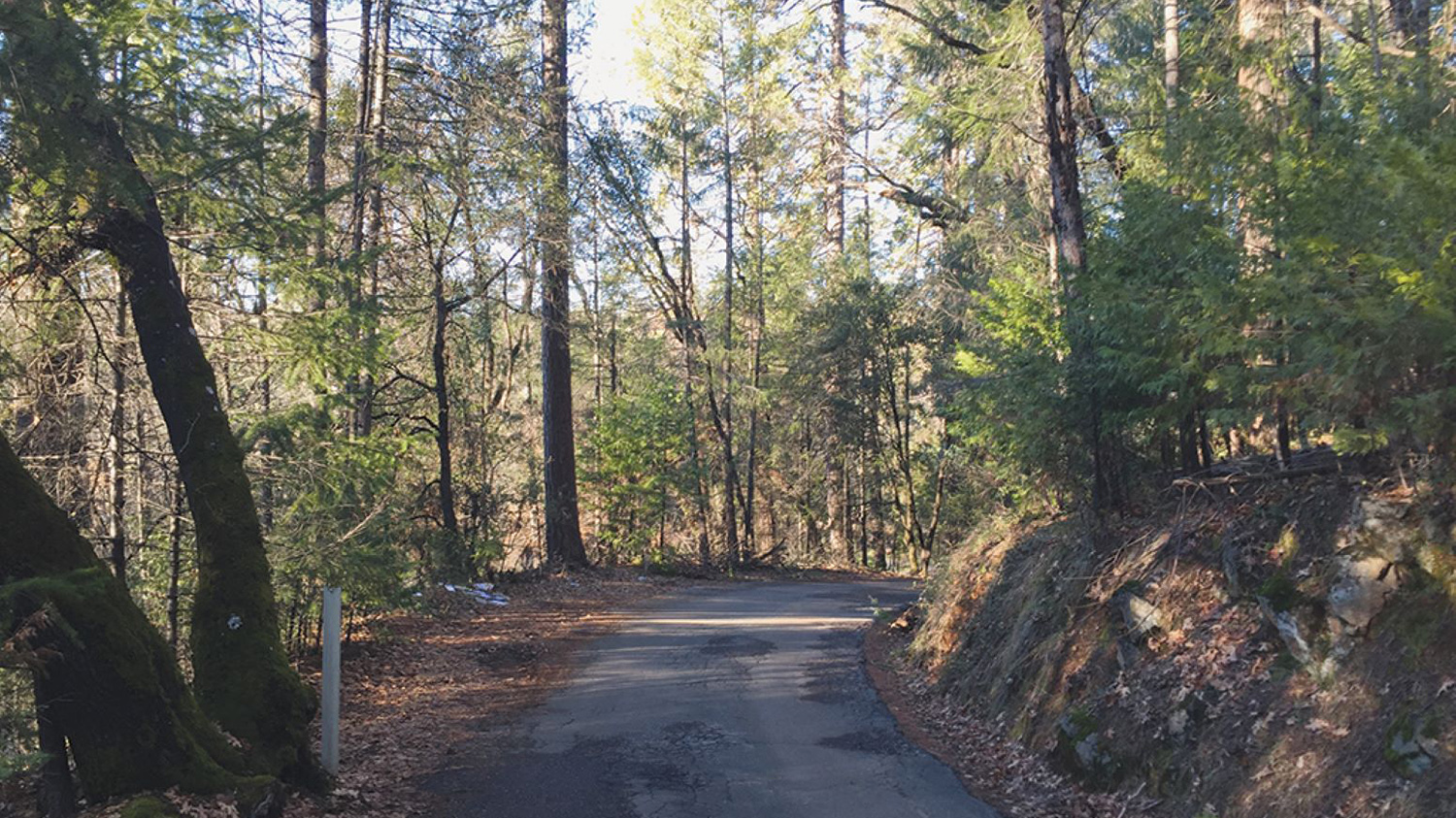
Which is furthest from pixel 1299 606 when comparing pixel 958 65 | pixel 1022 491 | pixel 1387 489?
pixel 958 65

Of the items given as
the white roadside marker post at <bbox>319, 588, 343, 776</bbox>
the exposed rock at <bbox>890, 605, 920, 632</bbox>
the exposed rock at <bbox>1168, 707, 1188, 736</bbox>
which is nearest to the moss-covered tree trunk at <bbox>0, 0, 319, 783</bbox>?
the white roadside marker post at <bbox>319, 588, 343, 776</bbox>

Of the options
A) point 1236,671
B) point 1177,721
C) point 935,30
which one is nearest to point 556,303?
point 935,30

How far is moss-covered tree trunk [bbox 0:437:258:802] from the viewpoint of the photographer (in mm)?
5102

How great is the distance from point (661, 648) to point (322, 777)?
665cm

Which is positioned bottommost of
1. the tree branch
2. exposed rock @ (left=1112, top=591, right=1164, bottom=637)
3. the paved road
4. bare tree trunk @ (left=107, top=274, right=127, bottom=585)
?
the paved road

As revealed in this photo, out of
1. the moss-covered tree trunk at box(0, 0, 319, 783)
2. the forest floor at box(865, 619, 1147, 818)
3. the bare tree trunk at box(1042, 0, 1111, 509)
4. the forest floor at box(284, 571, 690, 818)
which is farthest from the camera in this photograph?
the bare tree trunk at box(1042, 0, 1111, 509)

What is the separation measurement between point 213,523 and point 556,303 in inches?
571

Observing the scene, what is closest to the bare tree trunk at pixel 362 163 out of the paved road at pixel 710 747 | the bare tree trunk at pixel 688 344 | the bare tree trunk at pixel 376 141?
the bare tree trunk at pixel 376 141

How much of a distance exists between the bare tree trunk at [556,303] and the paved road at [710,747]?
8039 mm

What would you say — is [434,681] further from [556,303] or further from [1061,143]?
[556,303]

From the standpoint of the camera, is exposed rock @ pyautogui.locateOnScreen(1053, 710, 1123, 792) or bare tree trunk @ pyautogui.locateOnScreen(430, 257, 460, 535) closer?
exposed rock @ pyautogui.locateOnScreen(1053, 710, 1123, 792)

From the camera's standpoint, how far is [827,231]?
116 feet

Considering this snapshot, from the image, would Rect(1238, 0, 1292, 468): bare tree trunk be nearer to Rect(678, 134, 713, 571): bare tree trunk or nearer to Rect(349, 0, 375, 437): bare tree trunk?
Rect(349, 0, 375, 437): bare tree trunk

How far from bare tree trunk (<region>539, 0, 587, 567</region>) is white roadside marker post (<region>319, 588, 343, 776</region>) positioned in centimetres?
1130
